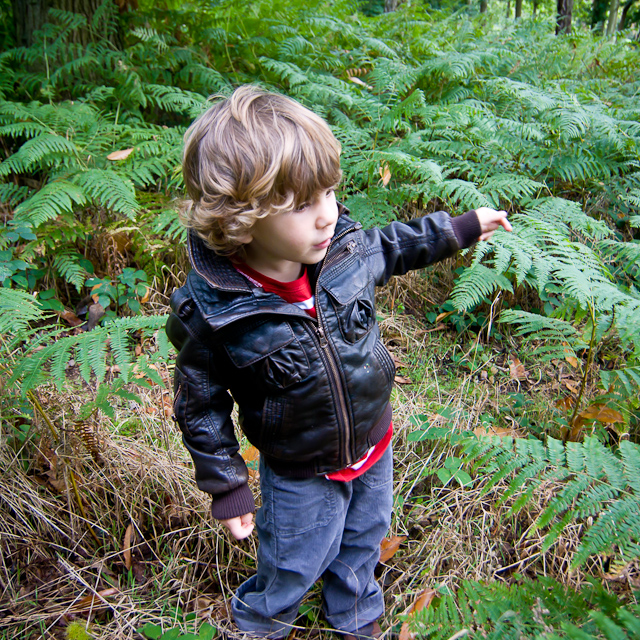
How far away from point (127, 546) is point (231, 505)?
0.98m

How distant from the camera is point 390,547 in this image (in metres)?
2.21

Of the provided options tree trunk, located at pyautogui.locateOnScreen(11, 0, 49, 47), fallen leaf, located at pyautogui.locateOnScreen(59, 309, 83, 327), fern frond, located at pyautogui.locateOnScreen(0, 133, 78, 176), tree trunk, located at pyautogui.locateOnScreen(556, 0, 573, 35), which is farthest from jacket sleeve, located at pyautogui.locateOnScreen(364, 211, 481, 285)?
tree trunk, located at pyautogui.locateOnScreen(556, 0, 573, 35)

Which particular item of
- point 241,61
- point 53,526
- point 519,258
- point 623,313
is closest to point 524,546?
point 623,313

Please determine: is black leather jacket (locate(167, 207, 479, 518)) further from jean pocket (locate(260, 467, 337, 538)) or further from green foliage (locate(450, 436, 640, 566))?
green foliage (locate(450, 436, 640, 566))

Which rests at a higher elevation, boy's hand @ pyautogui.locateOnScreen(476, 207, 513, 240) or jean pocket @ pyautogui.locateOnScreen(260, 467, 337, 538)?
boy's hand @ pyautogui.locateOnScreen(476, 207, 513, 240)

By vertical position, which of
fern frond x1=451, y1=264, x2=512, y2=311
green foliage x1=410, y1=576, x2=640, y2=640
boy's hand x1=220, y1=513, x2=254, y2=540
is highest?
green foliage x1=410, y1=576, x2=640, y2=640

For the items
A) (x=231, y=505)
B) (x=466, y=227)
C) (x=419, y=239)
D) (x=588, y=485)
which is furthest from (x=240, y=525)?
(x=466, y=227)

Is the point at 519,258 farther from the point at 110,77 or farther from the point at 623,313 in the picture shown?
the point at 110,77

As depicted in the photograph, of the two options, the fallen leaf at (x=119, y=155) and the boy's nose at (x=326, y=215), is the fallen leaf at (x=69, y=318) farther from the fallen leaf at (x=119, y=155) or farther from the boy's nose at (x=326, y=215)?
the boy's nose at (x=326, y=215)

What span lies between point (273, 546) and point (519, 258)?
172 cm

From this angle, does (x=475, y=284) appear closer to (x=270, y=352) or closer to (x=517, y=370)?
(x=517, y=370)

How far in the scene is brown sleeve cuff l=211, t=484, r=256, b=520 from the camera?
1.55m

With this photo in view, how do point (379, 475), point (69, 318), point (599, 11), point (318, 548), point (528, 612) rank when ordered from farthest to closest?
point (599, 11) → point (69, 318) → point (379, 475) → point (318, 548) → point (528, 612)

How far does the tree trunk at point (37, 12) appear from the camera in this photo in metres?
4.14
